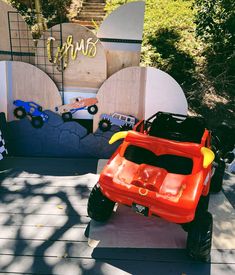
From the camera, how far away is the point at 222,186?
5.13 meters

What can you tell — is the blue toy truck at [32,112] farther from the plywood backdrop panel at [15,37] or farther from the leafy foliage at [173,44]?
the leafy foliage at [173,44]

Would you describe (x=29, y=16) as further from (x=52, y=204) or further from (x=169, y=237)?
(x=169, y=237)

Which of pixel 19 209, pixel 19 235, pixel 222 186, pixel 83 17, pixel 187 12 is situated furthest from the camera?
pixel 83 17

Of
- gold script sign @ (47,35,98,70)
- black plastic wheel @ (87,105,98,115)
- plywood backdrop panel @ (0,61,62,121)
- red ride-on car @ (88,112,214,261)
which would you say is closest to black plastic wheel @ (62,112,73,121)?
plywood backdrop panel @ (0,61,62,121)

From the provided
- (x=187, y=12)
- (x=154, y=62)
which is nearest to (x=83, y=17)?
(x=187, y=12)

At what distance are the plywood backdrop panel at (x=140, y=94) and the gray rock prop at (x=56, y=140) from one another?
40 cm

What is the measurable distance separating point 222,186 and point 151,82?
208 cm

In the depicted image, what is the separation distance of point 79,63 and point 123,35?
88 centimetres

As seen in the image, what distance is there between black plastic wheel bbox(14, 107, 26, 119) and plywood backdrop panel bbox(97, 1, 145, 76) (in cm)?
167

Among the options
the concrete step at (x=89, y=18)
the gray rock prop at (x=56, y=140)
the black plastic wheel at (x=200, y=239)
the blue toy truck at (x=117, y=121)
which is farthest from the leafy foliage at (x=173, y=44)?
the black plastic wheel at (x=200, y=239)

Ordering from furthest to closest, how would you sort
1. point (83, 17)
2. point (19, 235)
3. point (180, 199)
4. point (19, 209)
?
point (83, 17) < point (19, 209) < point (19, 235) < point (180, 199)

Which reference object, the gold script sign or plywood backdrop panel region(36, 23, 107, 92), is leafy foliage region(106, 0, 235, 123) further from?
the gold script sign

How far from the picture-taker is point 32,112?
18.4 ft

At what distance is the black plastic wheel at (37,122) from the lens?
564 centimetres
